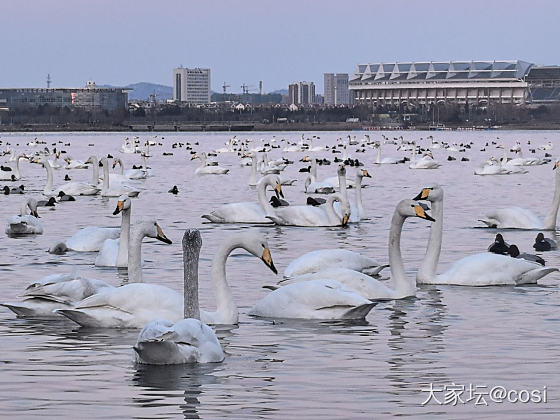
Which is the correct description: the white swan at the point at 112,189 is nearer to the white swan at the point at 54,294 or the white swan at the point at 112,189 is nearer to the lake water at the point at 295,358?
the lake water at the point at 295,358

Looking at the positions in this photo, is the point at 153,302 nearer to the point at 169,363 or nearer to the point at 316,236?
the point at 169,363

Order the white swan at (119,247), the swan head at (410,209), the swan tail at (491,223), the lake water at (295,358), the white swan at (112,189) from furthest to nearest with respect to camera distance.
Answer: the white swan at (112,189) → the swan tail at (491,223) → the white swan at (119,247) → the swan head at (410,209) → the lake water at (295,358)

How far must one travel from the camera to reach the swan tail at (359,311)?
11.7 metres

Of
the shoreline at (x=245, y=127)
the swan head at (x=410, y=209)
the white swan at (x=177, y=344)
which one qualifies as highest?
the swan head at (x=410, y=209)

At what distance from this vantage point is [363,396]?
8.83 meters

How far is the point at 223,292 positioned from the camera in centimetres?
1130

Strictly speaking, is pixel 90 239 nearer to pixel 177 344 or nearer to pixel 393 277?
pixel 393 277

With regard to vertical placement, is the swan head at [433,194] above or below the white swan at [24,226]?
above

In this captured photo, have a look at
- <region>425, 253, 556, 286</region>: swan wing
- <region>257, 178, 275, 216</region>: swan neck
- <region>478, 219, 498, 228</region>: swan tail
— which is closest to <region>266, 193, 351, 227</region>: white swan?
<region>257, 178, 275, 216</region>: swan neck

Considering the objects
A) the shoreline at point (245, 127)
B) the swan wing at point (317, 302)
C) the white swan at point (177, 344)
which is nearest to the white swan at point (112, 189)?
the swan wing at point (317, 302)

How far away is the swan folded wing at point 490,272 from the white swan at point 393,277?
3.17 ft

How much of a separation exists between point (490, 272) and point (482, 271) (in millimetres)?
85

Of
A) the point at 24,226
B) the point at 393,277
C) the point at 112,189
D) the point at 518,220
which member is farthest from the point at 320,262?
the point at 112,189

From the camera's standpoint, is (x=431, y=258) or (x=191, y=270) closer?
(x=191, y=270)
